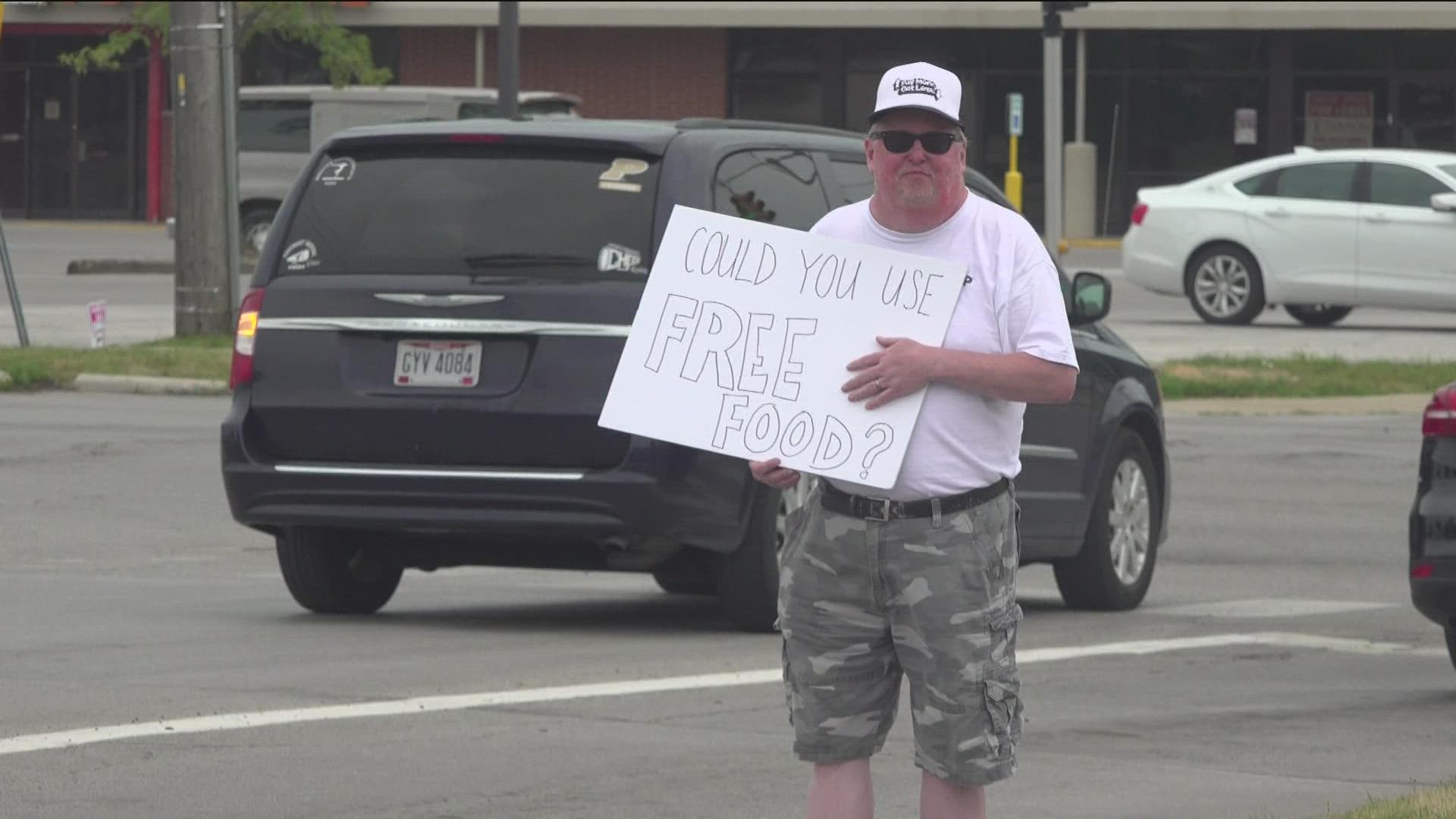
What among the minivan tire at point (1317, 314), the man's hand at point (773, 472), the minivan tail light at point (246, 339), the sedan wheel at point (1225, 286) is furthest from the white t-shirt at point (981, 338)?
the minivan tire at point (1317, 314)

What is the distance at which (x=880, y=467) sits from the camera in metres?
5.00

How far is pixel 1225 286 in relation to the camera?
2625 centimetres

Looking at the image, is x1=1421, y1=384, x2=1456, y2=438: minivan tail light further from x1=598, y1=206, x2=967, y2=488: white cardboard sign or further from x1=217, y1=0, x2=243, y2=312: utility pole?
x1=217, y1=0, x2=243, y2=312: utility pole

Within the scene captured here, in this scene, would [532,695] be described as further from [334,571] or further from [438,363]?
[334,571]

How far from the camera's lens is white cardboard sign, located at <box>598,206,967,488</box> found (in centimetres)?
505

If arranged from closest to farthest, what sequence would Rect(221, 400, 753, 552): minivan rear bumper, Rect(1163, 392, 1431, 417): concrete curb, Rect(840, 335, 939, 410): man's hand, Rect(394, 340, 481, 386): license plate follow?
Rect(840, 335, 939, 410): man's hand → Rect(221, 400, 753, 552): minivan rear bumper → Rect(394, 340, 481, 386): license plate → Rect(1163, 392, 1431, 417): concrete curb

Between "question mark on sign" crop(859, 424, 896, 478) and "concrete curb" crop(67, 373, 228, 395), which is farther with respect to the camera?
"concrete curb" crop(67, 373, 228, 395)

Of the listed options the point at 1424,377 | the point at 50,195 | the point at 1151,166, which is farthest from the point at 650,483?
the point at 50,195

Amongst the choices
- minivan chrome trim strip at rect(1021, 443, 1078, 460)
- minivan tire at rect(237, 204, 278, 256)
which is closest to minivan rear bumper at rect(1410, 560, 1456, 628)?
minivan chrome trim strip at rect(1021, 443, 1078, 460)

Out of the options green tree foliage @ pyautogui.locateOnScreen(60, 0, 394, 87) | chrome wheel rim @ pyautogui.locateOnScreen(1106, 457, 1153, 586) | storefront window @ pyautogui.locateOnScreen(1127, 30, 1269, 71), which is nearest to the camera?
chrome wheel rim @ pyautogui.locateOnScreen(1106, 457, 1153, 586)

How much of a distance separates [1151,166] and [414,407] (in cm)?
3848

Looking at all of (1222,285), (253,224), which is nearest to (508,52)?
(1222,285)

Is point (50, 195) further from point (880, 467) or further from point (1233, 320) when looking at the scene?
point (880, 467)

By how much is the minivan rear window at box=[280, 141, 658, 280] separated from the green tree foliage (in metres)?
30.3
